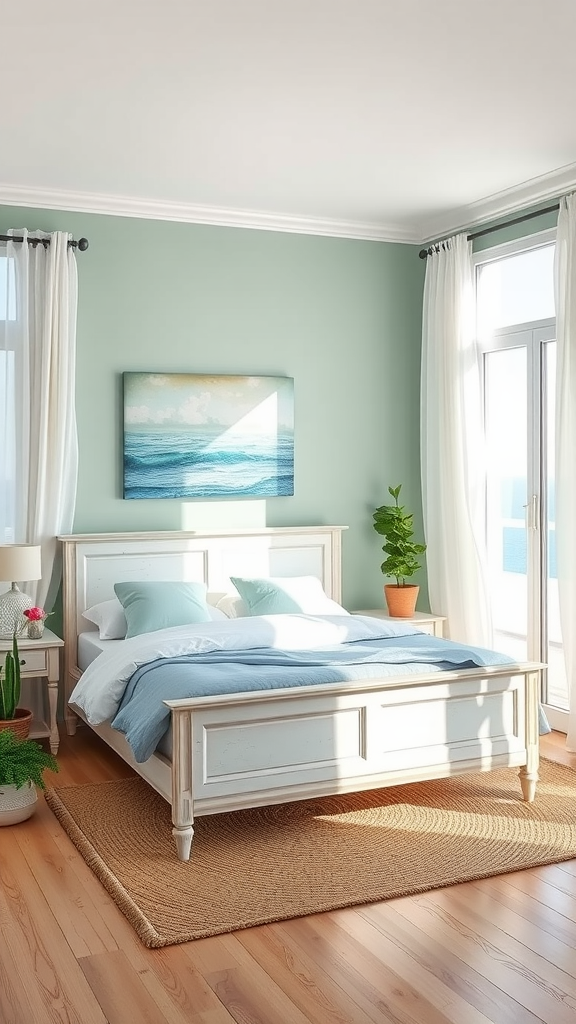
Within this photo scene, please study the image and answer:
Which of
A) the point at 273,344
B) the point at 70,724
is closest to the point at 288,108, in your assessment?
the point at 273,344

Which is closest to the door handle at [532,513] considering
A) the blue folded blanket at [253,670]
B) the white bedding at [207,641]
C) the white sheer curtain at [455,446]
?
the white sheer curtain at [455,446]

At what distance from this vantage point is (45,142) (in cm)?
433

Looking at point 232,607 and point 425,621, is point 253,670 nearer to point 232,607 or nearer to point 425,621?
point 232,607

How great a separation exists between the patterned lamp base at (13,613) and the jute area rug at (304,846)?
0.86m

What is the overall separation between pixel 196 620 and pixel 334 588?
47.5 inches

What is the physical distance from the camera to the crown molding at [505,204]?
189 inches

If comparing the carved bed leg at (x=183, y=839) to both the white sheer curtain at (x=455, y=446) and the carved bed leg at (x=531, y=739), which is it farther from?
the white sheer curtain at (x=455, y=446)

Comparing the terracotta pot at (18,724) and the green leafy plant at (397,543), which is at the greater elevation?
the green leafy plant at (397,543)

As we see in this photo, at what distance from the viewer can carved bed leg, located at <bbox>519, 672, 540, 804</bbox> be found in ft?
12.8

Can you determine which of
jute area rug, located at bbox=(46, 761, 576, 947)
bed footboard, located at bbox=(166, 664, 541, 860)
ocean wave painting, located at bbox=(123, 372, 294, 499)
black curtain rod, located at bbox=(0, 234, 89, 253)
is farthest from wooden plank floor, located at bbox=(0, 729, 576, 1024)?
black curtain rod, located at bbox=(0, 234, 89, 253)

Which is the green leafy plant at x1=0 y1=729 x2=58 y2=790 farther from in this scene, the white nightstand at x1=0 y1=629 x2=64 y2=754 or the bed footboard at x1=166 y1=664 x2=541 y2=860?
the white nightstand at x1=0 y1=629 x2=64 y2=754

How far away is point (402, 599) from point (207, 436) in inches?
56.2

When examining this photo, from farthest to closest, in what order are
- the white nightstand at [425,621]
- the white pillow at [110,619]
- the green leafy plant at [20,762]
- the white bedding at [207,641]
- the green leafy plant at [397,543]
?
the green leafy plant at [397,543]
the white nightstand at [425,621]
the white pillow at [110,619]
the white bedding at [207,641]
the green leafy plant at [20,762]

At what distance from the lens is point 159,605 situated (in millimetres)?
4711
